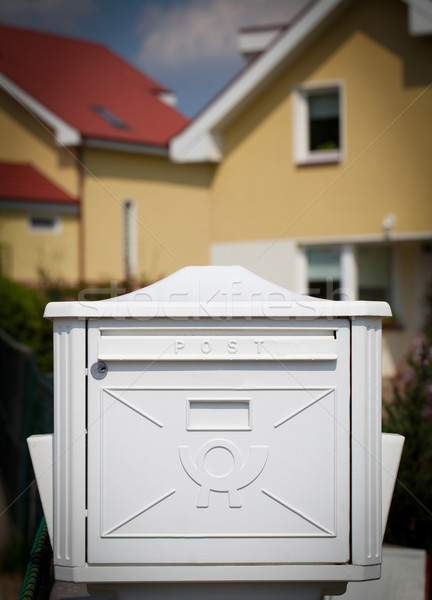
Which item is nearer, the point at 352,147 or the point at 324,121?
the point at 352,147

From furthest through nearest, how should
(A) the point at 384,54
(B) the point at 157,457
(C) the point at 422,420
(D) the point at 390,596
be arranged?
(A) the point at 384,54 → (C) the point at 422,420 → (D) the point at 390,596 → (B) the point at 157,457

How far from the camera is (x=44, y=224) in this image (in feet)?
49.1

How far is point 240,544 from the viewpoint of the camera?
242 centimetres

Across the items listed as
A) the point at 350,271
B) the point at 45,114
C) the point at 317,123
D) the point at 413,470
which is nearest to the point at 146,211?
the point at 45,114

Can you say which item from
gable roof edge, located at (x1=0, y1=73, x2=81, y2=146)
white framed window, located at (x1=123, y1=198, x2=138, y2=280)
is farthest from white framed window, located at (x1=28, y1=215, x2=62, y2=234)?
gable roof edge, located at (x1=0, y1=73, x2=81, y2=146)

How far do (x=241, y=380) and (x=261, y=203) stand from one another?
10.4m

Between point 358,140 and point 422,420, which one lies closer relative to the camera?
point 422,420

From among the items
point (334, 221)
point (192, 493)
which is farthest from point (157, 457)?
point (334, 221)

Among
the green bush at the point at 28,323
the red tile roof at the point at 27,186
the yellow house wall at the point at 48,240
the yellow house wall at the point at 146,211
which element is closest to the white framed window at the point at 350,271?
the yellow house wall at the point at 146,211

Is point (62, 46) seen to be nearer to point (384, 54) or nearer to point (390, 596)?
point (384, 54)

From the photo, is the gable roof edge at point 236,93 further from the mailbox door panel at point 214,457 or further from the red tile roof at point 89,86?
the mailbox door panel at point 214,457

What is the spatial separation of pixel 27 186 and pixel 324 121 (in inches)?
242

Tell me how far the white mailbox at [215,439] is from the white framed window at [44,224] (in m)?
12.6

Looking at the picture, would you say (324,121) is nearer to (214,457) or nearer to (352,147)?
(352,147)
